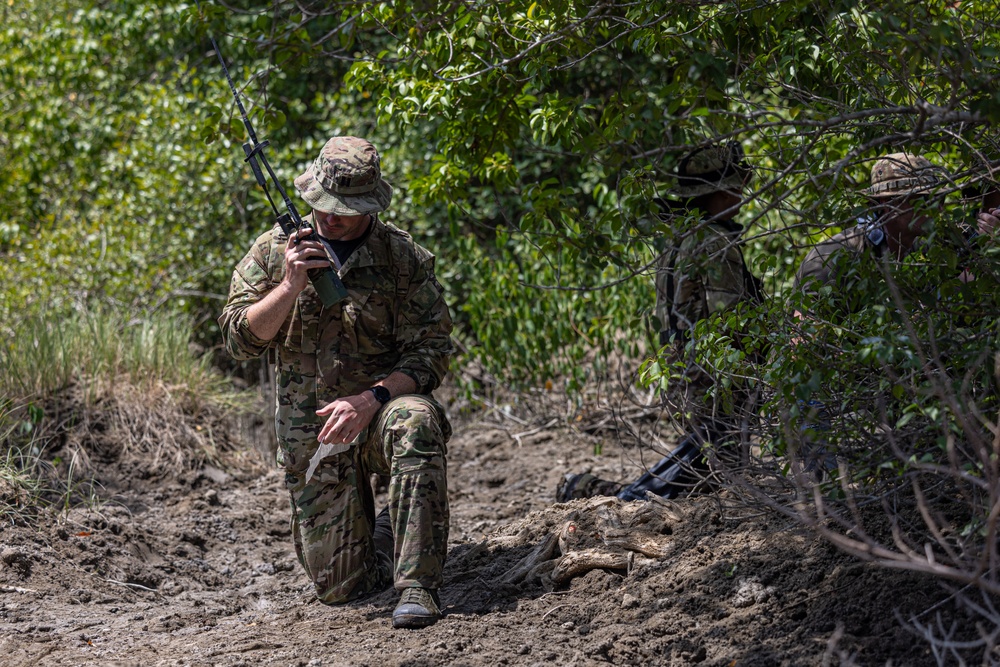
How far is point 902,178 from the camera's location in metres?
4.33

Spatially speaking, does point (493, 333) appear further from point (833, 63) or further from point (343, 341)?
point (833, 63)

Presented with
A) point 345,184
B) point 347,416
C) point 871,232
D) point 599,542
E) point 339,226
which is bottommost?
point 599,542

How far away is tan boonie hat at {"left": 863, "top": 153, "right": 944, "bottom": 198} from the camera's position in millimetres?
3624

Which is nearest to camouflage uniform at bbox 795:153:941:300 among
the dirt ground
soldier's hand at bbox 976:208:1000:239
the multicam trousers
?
soldier's hand at bbox 976:208:1000:239

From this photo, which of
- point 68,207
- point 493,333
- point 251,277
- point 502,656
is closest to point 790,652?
point 502,656

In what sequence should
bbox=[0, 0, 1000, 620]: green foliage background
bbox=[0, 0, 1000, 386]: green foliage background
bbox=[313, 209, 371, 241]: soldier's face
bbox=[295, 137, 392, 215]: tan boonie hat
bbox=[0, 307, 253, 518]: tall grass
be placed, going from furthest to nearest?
bbox=[0, 307, 253, 518]: tall grass, bbox=[313, 209, 371, 241]: soldier's face, bbox=[295, 137, 392, 215]: tan boonie hat, bbox=[0, 0, 1000, 386]: green foliage background, bbox=[0, 0, 1000, 620]: green foliage background

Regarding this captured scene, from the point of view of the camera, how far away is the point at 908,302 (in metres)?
3.42

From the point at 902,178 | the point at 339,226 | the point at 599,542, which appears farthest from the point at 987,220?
→ the point at 339,226

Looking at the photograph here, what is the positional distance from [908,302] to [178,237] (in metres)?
6.74

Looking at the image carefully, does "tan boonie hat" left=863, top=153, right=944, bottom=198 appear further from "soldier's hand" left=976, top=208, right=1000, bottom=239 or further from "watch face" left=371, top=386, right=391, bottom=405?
"watch face" left=371, top=386, right=391, bottom=405

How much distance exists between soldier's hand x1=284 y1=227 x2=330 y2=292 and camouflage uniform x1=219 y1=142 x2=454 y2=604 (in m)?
0.26

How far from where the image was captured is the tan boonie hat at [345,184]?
13.8 ft

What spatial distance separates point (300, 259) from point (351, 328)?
47 cm

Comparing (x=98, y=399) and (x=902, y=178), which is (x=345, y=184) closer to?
(x=902, y=178)
